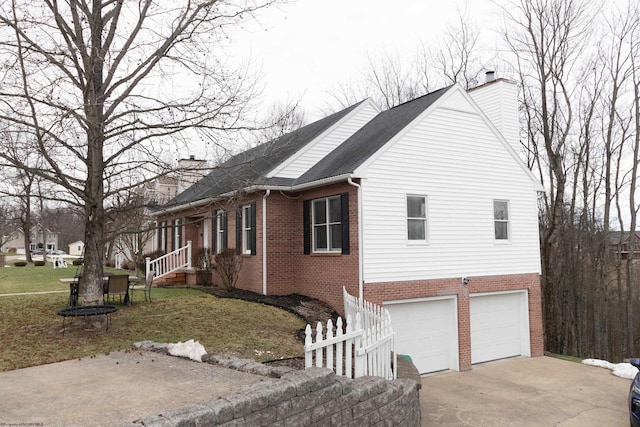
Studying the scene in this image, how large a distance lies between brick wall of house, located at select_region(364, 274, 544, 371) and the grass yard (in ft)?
8.06

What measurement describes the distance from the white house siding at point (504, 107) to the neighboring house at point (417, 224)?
41 millimetres

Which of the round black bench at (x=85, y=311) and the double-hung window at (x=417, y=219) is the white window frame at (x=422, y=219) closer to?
the double-hung window at (x=417, y=219)

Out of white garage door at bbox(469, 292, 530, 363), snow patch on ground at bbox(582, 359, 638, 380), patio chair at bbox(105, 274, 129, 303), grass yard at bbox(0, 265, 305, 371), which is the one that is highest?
patio chair at bbox(105, 274, 129, 303)

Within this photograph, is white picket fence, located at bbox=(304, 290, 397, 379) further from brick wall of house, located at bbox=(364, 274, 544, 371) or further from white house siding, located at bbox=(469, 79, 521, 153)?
white house siding, located at bbox=(469, 79, 521, 153)

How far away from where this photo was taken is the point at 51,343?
8141 millimetres

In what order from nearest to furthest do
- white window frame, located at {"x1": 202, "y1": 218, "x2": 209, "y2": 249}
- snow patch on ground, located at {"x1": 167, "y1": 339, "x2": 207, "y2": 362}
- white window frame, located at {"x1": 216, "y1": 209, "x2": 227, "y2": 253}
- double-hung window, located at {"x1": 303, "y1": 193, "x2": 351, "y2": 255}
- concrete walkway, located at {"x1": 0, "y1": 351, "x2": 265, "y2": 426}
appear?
concrete walkway, located at {"x1": 0, "y1": 351, "x2": 265, "y2": 426} → snow patch on ground, located at {"x1": 167, "y1": 339, "x2": 207, "y2": 362} → double-hung window, located at {"x1": 303, "y1": 193, "x2": 351, "y2": 255} → white window frame, located at {"x1": 216, "y1": 209, "x2": 227, "y2": 253} → white window frame, located at {"x1": 202, "y1": 218, "x2": 209, "y2": 249}

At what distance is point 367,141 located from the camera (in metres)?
14.2

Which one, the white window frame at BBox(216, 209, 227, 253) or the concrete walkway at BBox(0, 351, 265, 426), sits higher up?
the white window frame at BBox(216, 209, 227, 253)

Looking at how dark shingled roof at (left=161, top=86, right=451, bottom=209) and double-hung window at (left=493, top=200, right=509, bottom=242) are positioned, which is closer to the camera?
dark shingled roof at (left=161, top=86, right=451, bottom=209)

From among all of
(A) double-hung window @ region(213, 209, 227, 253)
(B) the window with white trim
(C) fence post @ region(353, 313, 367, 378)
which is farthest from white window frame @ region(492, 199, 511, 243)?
(A) double-hung window @ region(213, 209, 227, 253)

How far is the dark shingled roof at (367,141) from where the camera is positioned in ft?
42.2

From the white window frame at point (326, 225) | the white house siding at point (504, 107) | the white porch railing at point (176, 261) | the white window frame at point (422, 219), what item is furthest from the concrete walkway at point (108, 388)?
the white house siding at point (504, 107)

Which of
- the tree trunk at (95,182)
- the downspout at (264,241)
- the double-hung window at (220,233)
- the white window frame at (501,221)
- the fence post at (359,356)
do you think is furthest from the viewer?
the double-hung window at (220,233)

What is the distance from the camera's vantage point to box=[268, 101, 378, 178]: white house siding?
15305 mm
